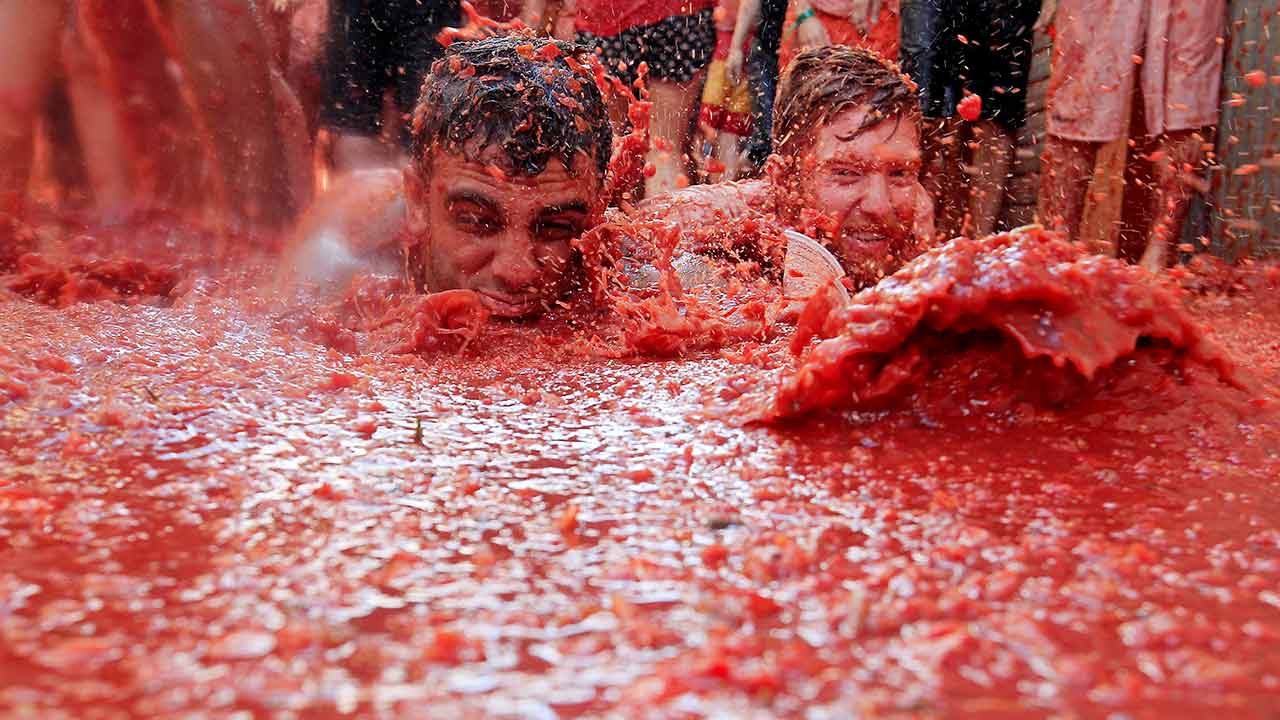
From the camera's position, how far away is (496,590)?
3.27 feet

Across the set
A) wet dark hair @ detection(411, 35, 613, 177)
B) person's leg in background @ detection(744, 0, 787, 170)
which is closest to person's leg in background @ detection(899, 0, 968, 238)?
person's leg in background @ detection(744, 0, 787, 170)

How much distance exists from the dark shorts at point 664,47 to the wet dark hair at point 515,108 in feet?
5.85

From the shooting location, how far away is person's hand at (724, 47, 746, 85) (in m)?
4.78

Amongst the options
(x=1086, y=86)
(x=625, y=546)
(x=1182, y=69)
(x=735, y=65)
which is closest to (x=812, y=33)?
(x=735, y=65)

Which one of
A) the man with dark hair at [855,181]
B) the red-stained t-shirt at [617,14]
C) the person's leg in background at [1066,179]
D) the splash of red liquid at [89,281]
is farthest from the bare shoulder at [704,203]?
the person's leg in background at [1066,179]

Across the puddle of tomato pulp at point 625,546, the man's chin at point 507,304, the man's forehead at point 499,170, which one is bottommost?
the puddle of tomato pulp at point 625,546

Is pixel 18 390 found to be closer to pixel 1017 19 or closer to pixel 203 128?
pixel 203 128

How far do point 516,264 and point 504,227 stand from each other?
12 cm

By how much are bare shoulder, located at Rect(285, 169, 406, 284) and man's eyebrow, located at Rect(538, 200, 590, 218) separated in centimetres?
70

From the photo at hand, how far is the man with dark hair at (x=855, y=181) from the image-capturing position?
3.38 metres

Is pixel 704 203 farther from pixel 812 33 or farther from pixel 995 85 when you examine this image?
pixel 995 85

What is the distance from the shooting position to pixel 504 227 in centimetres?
273

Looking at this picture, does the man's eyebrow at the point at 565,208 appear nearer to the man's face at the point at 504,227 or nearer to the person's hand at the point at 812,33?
the man's face at the point at 504,227

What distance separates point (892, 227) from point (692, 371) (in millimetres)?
1566
